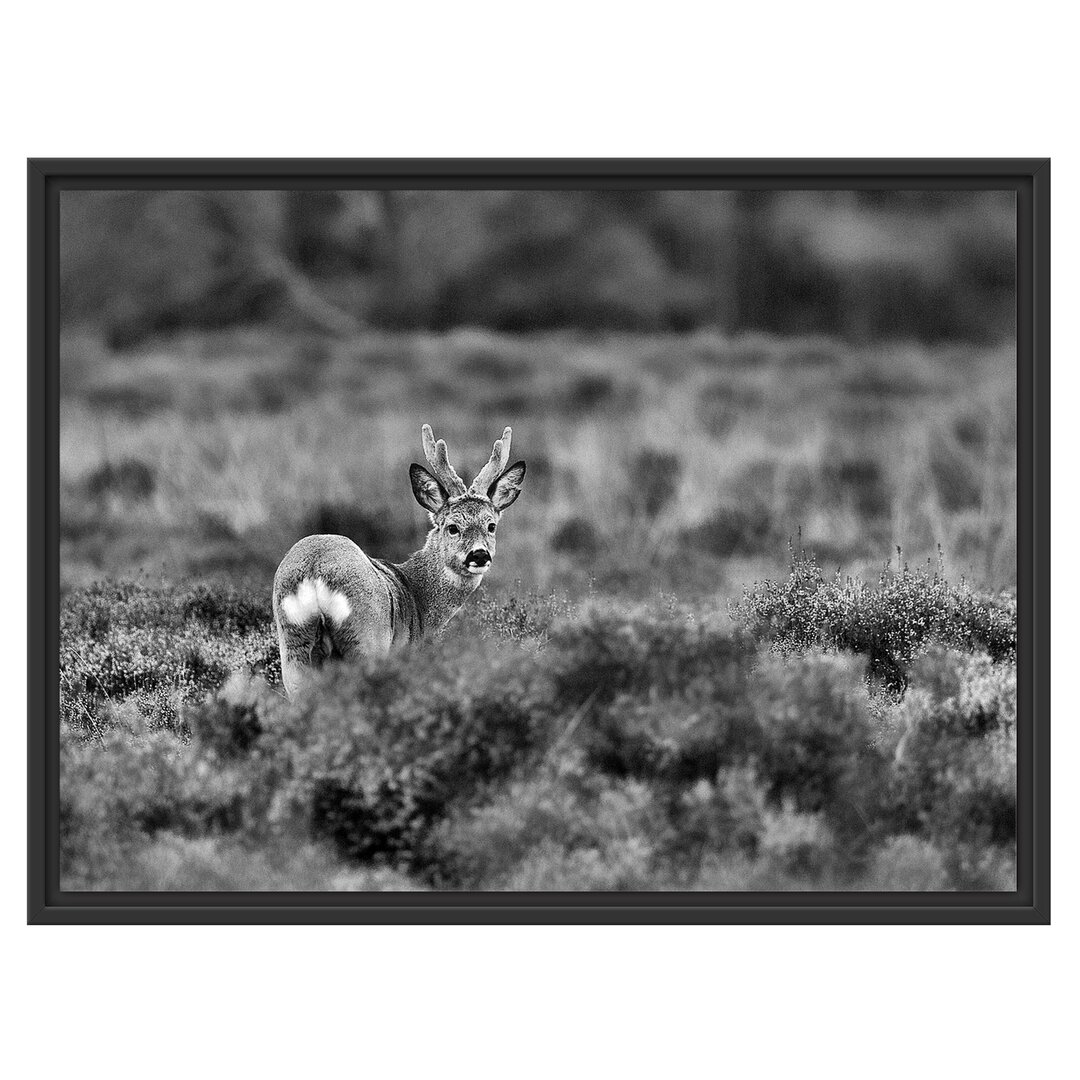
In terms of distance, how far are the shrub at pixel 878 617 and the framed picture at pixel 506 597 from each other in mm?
29

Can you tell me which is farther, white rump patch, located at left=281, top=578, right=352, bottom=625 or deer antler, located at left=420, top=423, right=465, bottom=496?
deer antler, located at left=420, top=423, right=465, bottom=496

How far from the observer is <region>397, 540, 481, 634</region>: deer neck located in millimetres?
10383

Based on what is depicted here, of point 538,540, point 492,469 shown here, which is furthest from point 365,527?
point 492,469

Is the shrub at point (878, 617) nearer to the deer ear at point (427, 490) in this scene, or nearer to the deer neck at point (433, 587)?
the deer neck at point (433, 587)

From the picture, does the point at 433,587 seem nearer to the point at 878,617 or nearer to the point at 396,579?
the point at 396,579

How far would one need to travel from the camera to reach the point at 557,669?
31.5 ft

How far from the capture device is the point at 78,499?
40.1 ft

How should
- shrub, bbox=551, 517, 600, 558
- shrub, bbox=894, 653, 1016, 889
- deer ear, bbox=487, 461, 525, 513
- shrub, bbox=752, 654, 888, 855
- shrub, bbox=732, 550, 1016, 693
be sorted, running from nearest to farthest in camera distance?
shrub, bbox=752, 654, 888, 855, shrub, bbox=894, 653, 1016, 889, deer ear, bbox=487, 461, 525, 513, shrub, bbox=732, 550, 1016, 693, shrub, bbox=551, 517, 600, 558

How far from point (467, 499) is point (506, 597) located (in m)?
1.03

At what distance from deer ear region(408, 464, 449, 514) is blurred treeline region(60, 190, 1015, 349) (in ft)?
9.62

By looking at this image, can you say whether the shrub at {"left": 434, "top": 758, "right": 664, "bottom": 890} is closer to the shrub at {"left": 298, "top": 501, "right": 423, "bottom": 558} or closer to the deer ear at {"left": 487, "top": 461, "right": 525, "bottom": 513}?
the deer ear at {"left": 487, "top": 461, "right": 525, "bottom": 513}

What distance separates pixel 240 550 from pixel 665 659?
144 inches

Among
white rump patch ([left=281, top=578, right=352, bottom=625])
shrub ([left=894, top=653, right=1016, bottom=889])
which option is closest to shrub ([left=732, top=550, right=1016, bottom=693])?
shrub ([left=894, top=653, right=1016, bottom=889])

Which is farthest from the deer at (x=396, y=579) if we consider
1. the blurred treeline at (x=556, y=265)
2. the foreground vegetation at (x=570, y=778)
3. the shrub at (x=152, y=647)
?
the blurred treeline at (x=556, y=265)
